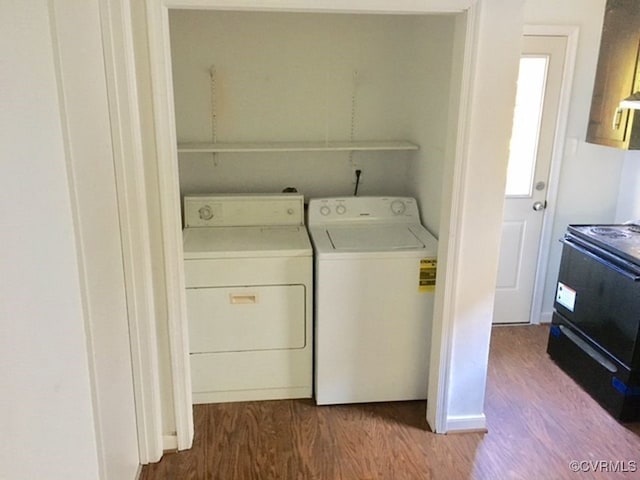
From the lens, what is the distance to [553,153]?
3.33m

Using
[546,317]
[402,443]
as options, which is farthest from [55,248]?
[546,317]

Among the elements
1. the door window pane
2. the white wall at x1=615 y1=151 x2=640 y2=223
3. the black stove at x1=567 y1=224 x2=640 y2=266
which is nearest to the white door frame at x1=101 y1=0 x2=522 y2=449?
the black stove at x1=567 y1=224 x2=640 y2=266

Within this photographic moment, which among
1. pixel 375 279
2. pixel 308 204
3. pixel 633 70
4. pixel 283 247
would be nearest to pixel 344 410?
pixel 375 279

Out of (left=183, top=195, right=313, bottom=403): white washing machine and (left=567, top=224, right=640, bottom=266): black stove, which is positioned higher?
(left=567, top=224, right=640, bottom=266): black stove

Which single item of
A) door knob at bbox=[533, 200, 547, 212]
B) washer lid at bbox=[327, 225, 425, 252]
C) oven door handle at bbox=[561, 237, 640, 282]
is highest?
door knob at bbox=[533, 200, 547, 212]

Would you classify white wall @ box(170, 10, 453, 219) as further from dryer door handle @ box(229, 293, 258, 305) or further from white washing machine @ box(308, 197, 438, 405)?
dryer door handle @ box(229, 293, 258, 305)

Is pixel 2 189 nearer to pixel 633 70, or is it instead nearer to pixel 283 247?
pixel 283 247

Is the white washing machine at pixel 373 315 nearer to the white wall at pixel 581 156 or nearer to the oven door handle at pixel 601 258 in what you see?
the oven door handle at pixel 601 258

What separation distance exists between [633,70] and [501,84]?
1.18m

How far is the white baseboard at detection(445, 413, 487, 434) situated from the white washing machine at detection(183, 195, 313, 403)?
749 millimetres

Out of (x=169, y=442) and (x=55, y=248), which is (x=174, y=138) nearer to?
(x=55, y=248)

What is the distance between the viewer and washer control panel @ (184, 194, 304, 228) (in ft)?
9.69

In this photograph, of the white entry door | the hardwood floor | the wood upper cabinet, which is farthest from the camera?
the white entry door

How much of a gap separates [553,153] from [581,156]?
0.19 metres
